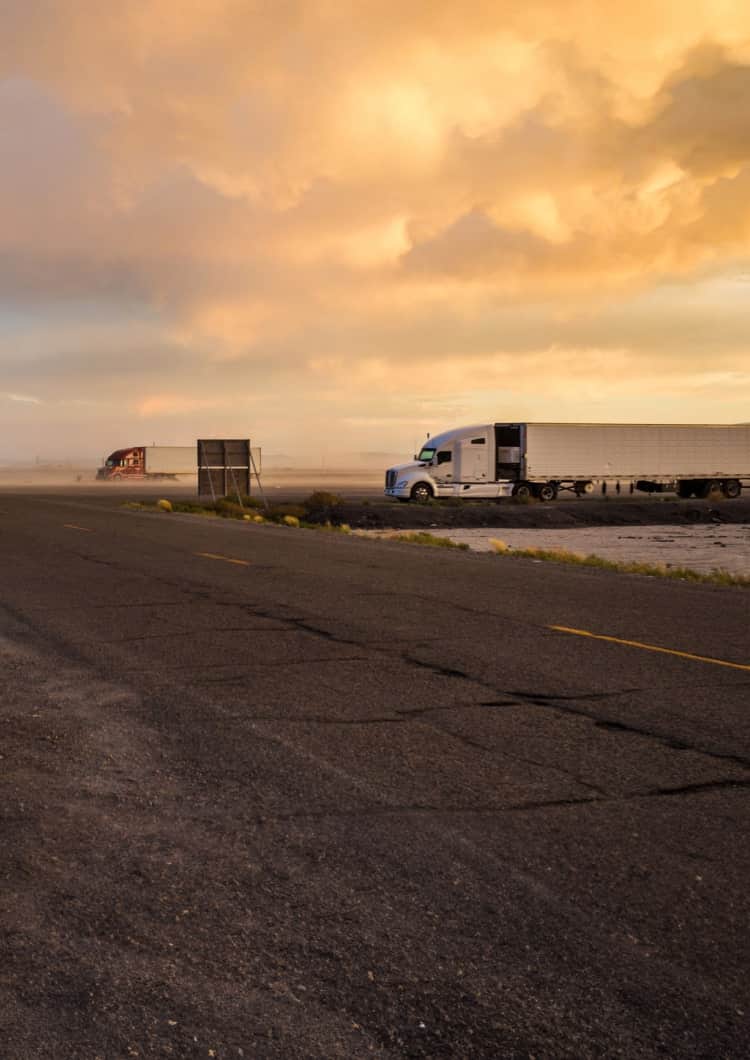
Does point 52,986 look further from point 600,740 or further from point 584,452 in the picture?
point 584,452

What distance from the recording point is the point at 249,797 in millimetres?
5270

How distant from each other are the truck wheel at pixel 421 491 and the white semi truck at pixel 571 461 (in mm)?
46

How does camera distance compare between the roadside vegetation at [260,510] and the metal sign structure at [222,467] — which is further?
the metal sign structure at [222,467]

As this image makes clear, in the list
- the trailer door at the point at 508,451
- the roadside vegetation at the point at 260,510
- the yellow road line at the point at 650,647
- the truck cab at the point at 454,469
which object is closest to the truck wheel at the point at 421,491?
the truck cab at the point at 454,469

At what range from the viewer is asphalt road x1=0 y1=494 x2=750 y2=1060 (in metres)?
3.19

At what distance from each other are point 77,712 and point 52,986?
4.03m

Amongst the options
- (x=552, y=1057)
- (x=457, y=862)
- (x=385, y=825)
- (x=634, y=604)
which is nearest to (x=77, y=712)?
(x=385, y=825)

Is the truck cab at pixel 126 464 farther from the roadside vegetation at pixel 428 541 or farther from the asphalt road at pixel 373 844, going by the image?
the asphalt road at pixel 373 844

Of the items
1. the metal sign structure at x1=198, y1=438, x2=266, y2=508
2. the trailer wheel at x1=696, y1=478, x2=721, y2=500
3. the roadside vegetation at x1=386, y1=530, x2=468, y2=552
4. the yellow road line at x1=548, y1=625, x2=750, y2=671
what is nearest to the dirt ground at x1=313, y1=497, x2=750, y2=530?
the metal sign structure at x1=198, y1=438, x2=266, y2=508

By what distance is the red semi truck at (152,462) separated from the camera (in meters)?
89.1

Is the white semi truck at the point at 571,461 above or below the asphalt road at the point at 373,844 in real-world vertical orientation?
above

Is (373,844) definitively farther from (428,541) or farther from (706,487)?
(706,487)

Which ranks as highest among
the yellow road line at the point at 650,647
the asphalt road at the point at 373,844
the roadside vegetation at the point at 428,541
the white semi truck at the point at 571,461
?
the white semi truck at the point at 571,461

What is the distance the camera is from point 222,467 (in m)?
42.6
